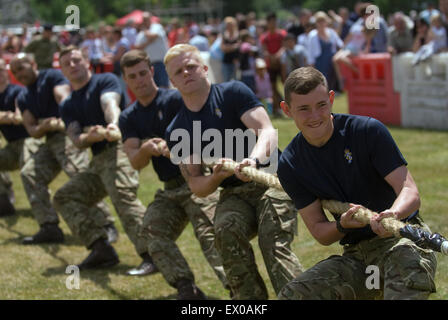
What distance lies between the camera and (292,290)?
3.86 meters

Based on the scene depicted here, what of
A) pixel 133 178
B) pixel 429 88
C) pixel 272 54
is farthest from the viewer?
pixel 272 54

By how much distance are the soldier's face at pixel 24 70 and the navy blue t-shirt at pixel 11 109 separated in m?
0.72

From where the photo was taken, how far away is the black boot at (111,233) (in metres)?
8.18

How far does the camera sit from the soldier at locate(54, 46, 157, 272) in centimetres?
710

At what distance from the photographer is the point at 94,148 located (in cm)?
734

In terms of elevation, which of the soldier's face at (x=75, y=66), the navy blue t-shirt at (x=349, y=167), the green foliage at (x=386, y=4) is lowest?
the navy blue t-shirt at (x=349, y=167)

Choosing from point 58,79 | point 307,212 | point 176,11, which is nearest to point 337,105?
point 58,79

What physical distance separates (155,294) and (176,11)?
7934 centimetres

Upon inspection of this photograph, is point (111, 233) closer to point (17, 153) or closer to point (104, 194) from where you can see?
point (104, 194)

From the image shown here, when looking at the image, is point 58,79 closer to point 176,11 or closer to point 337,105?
point 337,105

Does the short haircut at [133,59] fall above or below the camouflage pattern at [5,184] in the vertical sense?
above

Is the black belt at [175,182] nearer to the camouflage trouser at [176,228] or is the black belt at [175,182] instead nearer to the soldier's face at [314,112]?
the camouflage trouser at [176,228]

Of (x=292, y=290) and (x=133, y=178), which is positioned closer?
(x=292, y=290)

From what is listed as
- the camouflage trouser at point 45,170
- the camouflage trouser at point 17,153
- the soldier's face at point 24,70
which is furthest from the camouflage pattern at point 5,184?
the soldier's face at point 24,70
